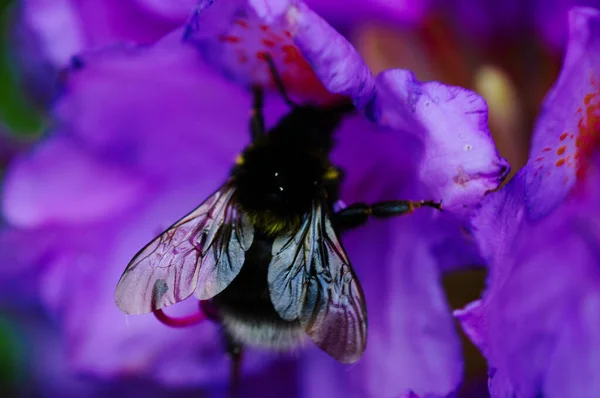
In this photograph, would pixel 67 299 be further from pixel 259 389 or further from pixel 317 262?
Result: pixel 317 262

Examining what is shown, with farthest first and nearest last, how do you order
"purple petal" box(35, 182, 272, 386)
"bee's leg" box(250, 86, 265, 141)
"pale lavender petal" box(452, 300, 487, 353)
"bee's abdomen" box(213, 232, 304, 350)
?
"purple petal" box(35, 182, 272, 386)
"bee's leg" box(250, 86, 265, 141)
"bee's abdomen" box(213, 232, 304, 350)
"pale lavender petal" box(452, 300, 487, 353)

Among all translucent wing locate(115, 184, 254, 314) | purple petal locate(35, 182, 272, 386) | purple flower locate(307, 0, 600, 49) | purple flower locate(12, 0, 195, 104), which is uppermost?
purple flower locate(12, 0, 195, 104)

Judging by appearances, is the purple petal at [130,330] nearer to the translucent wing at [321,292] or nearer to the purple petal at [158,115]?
the purple petal at [158,115]

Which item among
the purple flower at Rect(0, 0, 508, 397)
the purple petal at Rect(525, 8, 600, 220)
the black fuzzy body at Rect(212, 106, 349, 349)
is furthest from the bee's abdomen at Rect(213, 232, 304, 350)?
the purple petal at Rect(525, 8, 600, 220)

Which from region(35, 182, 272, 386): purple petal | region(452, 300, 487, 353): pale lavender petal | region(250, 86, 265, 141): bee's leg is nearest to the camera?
region(452, 300, 487, 353): pale lavender petal

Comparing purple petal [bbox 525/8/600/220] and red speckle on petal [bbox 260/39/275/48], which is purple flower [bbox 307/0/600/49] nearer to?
red speckle on petal [bbox 260/39/275/48]

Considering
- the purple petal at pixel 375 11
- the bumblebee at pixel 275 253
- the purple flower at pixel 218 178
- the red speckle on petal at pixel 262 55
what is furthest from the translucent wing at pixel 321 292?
the purple petal at pixel 375 11
